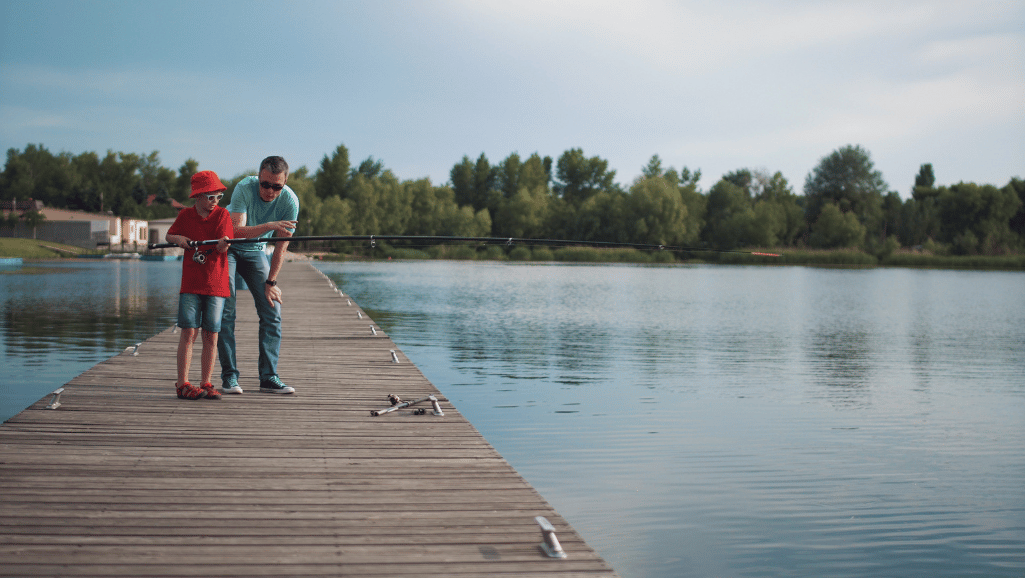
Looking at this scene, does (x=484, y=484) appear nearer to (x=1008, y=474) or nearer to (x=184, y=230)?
(x=184, y=230)

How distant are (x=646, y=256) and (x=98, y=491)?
72.1 m

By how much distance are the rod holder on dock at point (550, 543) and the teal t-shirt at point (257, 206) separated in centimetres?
320

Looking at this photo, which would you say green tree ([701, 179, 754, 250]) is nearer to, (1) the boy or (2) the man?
(2) the man

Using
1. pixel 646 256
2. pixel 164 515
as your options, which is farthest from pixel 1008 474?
pixel 646 256

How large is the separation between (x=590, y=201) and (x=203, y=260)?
78.7 meters

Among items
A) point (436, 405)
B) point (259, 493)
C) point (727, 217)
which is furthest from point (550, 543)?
point (727, 217)

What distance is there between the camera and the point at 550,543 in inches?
121

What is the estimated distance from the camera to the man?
5.39 metres

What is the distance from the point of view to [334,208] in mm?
77125

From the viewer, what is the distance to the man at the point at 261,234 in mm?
5395

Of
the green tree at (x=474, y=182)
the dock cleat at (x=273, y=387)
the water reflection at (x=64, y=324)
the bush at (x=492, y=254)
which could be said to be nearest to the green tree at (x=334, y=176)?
the green tree at (x=474, y=182)

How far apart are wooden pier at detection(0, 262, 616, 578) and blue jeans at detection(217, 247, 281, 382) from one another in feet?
1.21

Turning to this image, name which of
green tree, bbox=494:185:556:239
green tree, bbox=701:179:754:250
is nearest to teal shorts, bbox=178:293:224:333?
green tree, bbox=494:185:556:239

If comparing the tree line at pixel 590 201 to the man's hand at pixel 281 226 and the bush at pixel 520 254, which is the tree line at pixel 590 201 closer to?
the bush at pixel 520 254
